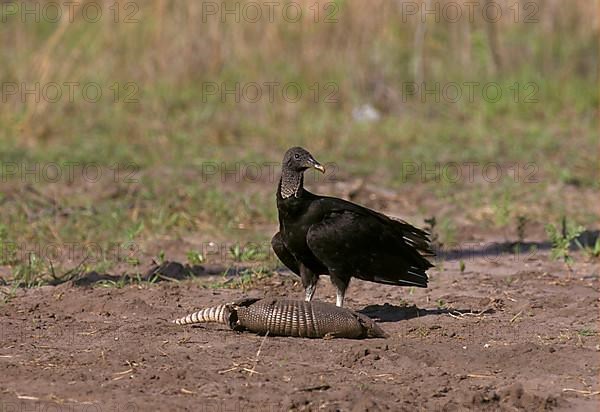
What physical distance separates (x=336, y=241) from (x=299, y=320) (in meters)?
0.43

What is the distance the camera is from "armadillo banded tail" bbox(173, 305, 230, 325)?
5.02 metres

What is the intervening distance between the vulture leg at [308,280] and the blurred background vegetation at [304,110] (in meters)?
1.97

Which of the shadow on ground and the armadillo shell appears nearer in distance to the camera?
the armadillo shell

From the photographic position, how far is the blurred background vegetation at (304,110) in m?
7.81

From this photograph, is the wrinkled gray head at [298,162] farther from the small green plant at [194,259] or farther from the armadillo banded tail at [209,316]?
the small green plant at [194,259]

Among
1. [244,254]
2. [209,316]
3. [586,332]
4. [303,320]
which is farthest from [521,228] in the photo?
[209,316]

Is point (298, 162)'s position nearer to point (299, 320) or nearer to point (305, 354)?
point (299, 320)

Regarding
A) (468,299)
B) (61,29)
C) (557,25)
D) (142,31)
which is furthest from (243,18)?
(468,299)

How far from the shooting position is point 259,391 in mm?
4168

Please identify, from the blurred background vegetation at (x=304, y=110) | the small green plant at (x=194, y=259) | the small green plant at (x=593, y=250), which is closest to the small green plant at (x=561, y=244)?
the small green plant at (x=593, y=250)

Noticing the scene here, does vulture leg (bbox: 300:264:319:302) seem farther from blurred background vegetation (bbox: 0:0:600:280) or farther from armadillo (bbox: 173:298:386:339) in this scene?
blurred background vegetation (bbox: 0:0:600:280)

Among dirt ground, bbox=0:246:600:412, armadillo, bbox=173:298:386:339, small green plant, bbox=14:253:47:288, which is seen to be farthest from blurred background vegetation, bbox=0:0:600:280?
armadillo, bbox=173:298:386:339

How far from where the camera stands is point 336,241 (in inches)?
200

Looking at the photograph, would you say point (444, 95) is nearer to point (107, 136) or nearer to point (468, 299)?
point (107, 136)
